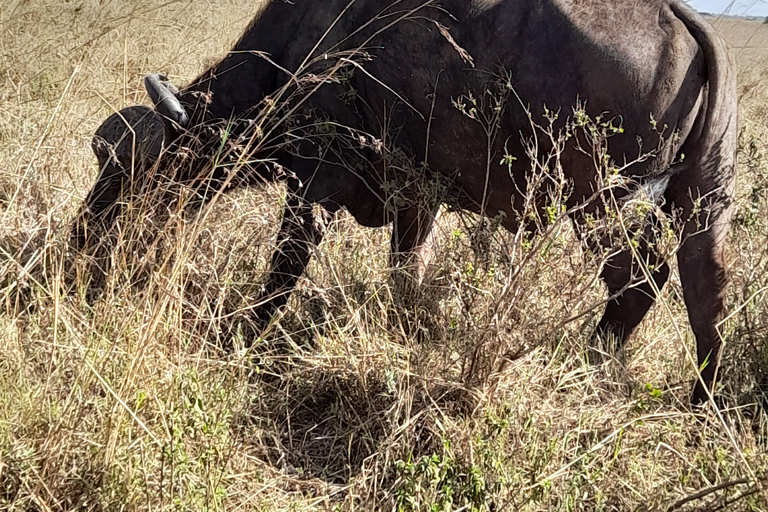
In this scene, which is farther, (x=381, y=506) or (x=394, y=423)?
(x=394, y=423)

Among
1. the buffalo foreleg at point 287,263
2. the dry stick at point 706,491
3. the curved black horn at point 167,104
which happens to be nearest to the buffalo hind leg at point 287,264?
the buffalo foreleg at point 287,263

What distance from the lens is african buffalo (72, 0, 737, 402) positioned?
291cm

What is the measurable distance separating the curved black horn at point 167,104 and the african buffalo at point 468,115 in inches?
0.4

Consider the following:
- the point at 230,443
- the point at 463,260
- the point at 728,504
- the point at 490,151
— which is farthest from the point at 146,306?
the point at 728,504

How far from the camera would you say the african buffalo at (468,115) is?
9.53 ft

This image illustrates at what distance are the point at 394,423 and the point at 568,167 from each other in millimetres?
1372

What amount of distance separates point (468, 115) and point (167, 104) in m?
1.48

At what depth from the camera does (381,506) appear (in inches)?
97.8

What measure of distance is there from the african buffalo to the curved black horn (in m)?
0.01

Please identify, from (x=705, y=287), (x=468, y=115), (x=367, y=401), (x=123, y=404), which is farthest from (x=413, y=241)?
(x=123, y=404)

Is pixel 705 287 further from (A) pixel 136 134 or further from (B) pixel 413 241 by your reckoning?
(A) pixel 136 134

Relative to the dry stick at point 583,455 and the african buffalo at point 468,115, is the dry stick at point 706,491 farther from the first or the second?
the african buffalo at point 468,115

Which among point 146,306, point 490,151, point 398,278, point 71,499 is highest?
point 490,151

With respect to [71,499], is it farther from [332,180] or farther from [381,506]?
[332,180]
